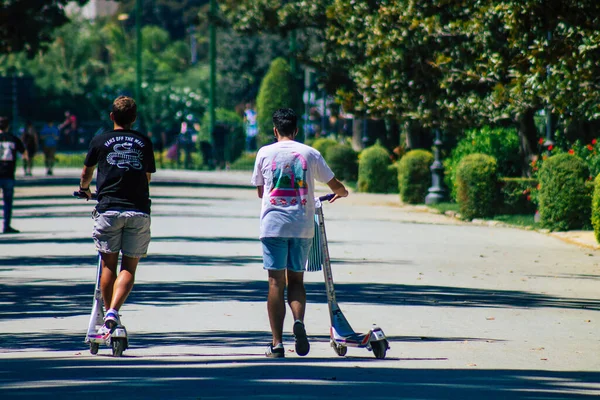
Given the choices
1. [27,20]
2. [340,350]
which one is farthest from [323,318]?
[27,20]

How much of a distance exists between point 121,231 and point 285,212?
1.36 meters

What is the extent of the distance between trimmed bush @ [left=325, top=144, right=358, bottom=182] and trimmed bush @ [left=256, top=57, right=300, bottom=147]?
57.2 feet

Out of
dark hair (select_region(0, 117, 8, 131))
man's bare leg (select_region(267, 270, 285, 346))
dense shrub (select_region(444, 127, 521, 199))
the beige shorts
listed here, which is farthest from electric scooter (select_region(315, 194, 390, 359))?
dense shrub (select_region(444, 127, 521, 199))

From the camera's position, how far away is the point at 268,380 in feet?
26.1

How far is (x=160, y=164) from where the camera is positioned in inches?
2276

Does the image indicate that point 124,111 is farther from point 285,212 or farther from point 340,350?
point 340,350

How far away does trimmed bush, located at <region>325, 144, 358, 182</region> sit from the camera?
142 feet

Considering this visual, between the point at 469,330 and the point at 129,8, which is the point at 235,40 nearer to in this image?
the point at 129,8

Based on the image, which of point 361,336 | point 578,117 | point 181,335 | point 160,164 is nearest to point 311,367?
point 361,336

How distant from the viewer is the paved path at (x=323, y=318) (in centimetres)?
789

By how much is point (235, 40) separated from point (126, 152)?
7534 centimetres

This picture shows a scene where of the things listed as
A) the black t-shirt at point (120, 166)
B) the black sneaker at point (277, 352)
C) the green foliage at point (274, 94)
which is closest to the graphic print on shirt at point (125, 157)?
the black t-shirt at point (120, 166)

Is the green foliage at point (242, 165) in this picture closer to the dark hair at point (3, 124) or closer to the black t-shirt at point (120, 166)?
the dark hair at point (3, 124)

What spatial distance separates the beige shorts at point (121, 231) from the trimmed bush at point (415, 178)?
938 inches
